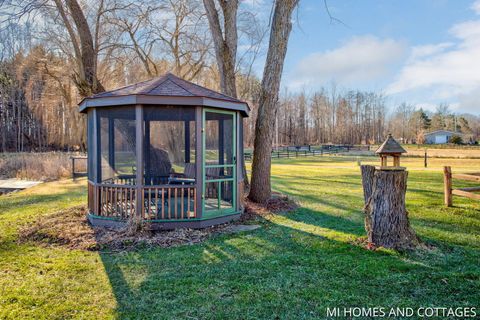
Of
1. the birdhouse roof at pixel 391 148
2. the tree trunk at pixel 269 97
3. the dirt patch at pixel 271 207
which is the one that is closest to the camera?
the birdhouse roof at pixel 391 148

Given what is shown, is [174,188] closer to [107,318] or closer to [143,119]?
[143,119]

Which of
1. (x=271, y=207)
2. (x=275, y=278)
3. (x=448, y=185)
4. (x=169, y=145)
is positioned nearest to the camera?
(x=275, y=278)

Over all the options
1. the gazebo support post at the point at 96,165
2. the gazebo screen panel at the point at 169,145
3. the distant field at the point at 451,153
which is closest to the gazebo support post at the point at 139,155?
the gazebo screen panel at the point at 169,145

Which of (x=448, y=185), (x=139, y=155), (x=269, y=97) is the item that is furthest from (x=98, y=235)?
(x=448, y=185)

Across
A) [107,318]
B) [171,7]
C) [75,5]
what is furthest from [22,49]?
[107,318]

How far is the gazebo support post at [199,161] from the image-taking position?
19.1 feet

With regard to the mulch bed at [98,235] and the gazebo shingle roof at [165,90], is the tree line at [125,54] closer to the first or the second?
the gazebo shingle roof at [165,90]

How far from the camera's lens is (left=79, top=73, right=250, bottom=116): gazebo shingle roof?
216 inches

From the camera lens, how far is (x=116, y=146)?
6.09 meters

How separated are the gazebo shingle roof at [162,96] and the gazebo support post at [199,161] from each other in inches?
10.5

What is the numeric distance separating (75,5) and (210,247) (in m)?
9.76

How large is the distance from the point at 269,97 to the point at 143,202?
4034 mm

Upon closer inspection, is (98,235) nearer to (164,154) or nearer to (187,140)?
(164,154)

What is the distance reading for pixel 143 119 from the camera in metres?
5.64
